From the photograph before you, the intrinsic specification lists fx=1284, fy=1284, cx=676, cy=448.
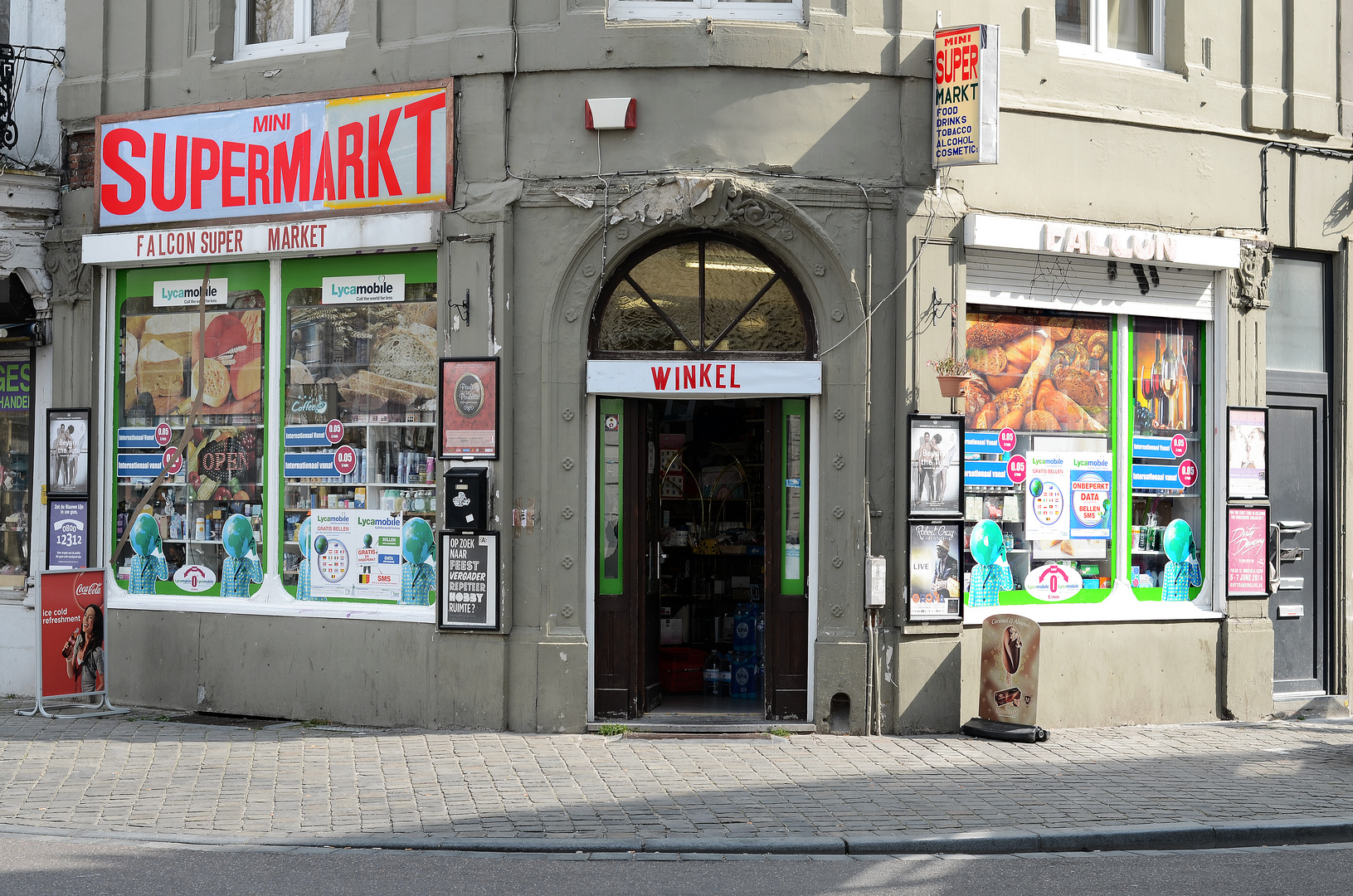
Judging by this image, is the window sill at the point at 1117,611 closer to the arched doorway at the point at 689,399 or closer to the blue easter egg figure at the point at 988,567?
the blue easter egg figure at the point at 988,567

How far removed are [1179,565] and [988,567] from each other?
192 centimetres

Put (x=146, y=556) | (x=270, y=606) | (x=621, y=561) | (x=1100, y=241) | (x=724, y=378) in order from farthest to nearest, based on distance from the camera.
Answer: (x=146, y=556) → (x=270, y=606) → (x=1100, y=241) → (x=621, y=561) → (x=724, y=378)

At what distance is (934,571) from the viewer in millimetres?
10109

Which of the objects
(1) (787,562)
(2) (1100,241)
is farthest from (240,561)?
(2) (1100,241)

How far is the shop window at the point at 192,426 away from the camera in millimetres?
11086

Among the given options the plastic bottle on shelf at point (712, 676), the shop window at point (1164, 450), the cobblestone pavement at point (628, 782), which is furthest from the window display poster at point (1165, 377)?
the plastic bottle on shelf at point (712, 676)

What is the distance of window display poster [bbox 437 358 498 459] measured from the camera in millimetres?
10070

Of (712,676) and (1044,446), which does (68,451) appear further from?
(1044,446)

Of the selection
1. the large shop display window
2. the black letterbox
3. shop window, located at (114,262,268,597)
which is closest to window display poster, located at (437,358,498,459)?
the black letterbox

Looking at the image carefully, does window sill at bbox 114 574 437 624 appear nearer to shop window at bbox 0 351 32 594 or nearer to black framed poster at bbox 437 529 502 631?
black framed poster at bbox 437 529 502 631

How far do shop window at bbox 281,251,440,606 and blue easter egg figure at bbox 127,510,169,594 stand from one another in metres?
1.37

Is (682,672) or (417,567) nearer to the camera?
(417,567)

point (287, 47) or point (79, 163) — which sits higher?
point (287, 47)

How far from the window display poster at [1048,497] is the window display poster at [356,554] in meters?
5.27
